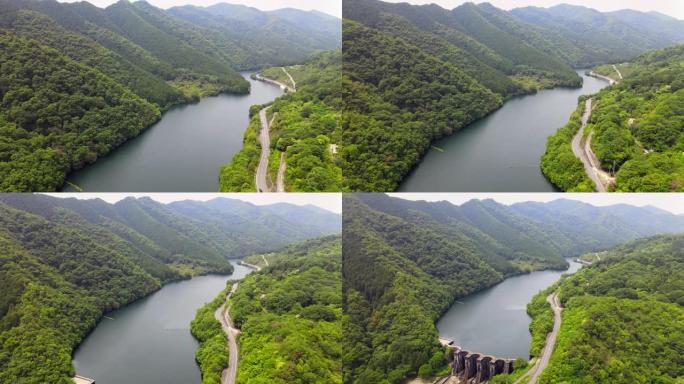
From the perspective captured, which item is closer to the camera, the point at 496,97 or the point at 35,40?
the point at 496,97

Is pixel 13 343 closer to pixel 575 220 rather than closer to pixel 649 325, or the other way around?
pixel 575 220

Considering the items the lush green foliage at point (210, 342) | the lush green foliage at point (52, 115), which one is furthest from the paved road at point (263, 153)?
the lush green foliage at point (210, 342)

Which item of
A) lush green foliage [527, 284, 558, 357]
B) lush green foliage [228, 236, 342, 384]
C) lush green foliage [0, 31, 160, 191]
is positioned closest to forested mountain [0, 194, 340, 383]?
lush green foliage [228, 236, 342, 384]

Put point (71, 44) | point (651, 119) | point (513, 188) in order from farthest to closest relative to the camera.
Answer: point (71, 44) → point (651, 119) → point (513, 188)

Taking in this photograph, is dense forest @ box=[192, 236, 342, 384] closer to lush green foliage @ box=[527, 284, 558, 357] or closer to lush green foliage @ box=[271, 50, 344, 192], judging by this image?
lush green foliage @ box=[271, 50, 344, 192]

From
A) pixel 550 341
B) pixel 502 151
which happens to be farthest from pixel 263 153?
pixel 550 341

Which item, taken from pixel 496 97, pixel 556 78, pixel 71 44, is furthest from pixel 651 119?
pixel 71 44

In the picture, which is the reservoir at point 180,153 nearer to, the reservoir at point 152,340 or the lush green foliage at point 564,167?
the reservoir at point 152,340
